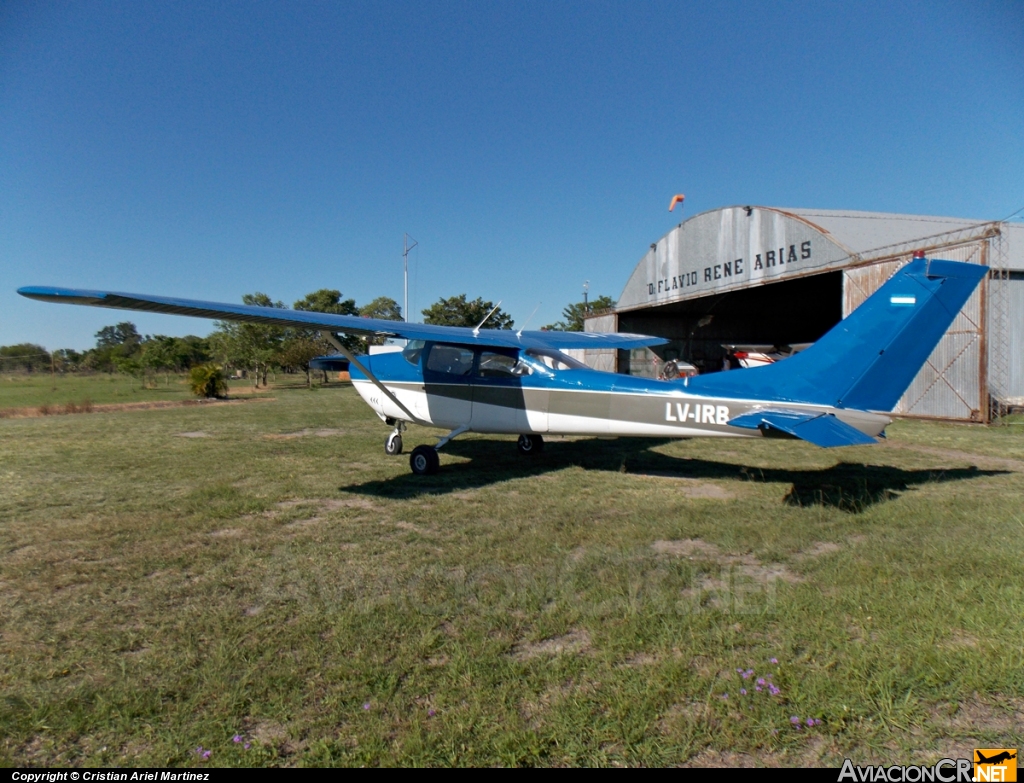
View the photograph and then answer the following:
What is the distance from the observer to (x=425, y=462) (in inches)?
317

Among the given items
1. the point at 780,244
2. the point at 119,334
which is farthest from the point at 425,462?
the point at 119,334

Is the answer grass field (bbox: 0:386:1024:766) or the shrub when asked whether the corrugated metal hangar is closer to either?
grass field (bbox: 0:386:1024:766)

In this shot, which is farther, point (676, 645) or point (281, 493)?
point (281, 493)

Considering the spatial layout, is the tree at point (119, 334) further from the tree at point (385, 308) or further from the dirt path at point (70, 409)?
the dirt path at point (70, 409)

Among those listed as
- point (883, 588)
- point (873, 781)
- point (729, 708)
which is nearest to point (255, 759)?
point (729, 708)

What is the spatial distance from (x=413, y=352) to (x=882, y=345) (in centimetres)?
644

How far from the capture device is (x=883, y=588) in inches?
150

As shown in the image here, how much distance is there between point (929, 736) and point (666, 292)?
2609 cm

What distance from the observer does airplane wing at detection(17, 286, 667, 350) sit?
5.46 m

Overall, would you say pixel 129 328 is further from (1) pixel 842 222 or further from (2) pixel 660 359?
(1) pixel 842 222

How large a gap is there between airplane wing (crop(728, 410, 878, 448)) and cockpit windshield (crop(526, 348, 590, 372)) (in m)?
2.79

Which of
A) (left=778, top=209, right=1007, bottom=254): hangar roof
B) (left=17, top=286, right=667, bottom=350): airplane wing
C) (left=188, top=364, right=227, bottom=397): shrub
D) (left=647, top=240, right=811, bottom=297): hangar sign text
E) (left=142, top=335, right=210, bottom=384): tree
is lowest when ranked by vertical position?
(left=188, top=364, right=227, bottom=397): shrub

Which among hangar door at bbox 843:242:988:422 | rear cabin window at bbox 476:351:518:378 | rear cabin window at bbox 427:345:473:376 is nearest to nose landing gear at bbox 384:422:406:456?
rear cabin window at bbox 427:345:473:376

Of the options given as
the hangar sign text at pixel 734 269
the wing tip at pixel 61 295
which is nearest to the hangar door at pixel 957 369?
the hangar sign text at pixel 734 269
